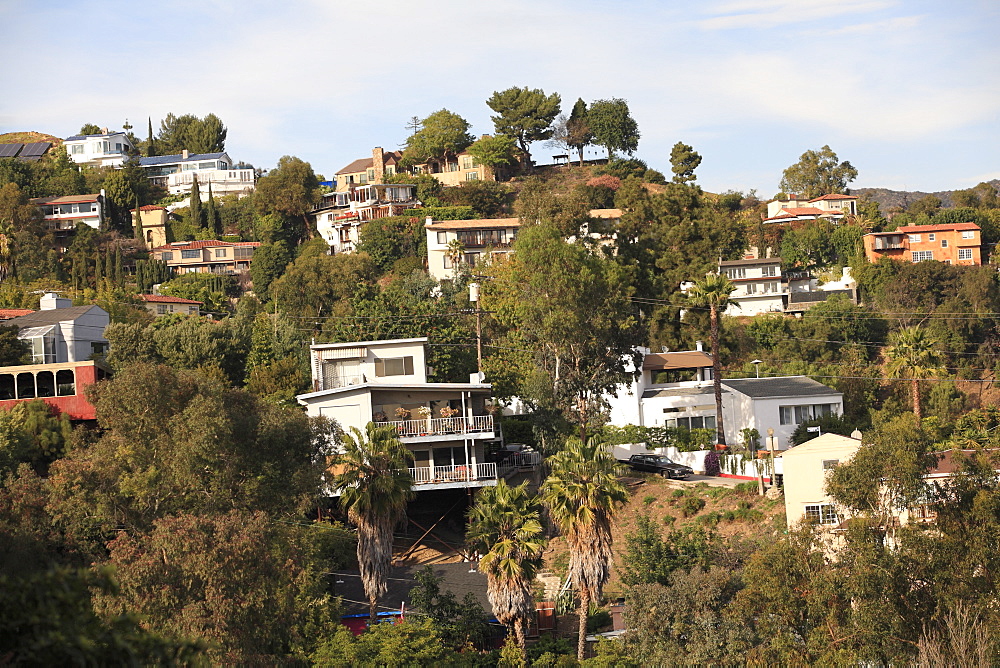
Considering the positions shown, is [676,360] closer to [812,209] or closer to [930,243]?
[930,243]

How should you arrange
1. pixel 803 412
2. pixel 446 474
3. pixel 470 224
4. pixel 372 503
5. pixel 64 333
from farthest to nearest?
1. pixel 470 224
2. pixel 803 412
3. pixel 64 333
4. pixel 446 474
5. pixel 372 503

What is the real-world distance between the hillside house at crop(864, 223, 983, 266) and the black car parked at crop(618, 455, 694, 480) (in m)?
55.0

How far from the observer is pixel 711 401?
5878 cm

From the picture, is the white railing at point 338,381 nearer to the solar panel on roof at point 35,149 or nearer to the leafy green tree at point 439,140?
the leafy green tree at point 439,140

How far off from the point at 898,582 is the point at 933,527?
A: 2.24 m

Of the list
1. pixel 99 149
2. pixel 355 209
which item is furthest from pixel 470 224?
pixel 99 149

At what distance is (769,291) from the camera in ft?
314

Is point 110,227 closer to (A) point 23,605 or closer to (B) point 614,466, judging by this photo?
(B) point 614,466

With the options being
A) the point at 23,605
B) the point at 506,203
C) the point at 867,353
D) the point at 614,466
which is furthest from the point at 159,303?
the point at 23,605

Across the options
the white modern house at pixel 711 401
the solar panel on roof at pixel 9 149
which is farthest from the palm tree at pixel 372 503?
the solar panel on roof at pixel 9 149

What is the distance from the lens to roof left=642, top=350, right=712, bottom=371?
205 ft

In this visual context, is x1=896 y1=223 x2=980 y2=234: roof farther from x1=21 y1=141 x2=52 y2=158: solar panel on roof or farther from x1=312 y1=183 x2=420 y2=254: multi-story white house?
x1=21 y1=141 x2=52 y2=158: solar panel on roof

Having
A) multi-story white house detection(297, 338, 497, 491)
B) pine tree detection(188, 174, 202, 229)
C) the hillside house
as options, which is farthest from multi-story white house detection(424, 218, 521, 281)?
multi-story white house detection(297, 338, 497, 491)

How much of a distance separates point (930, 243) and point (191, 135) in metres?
91.0
